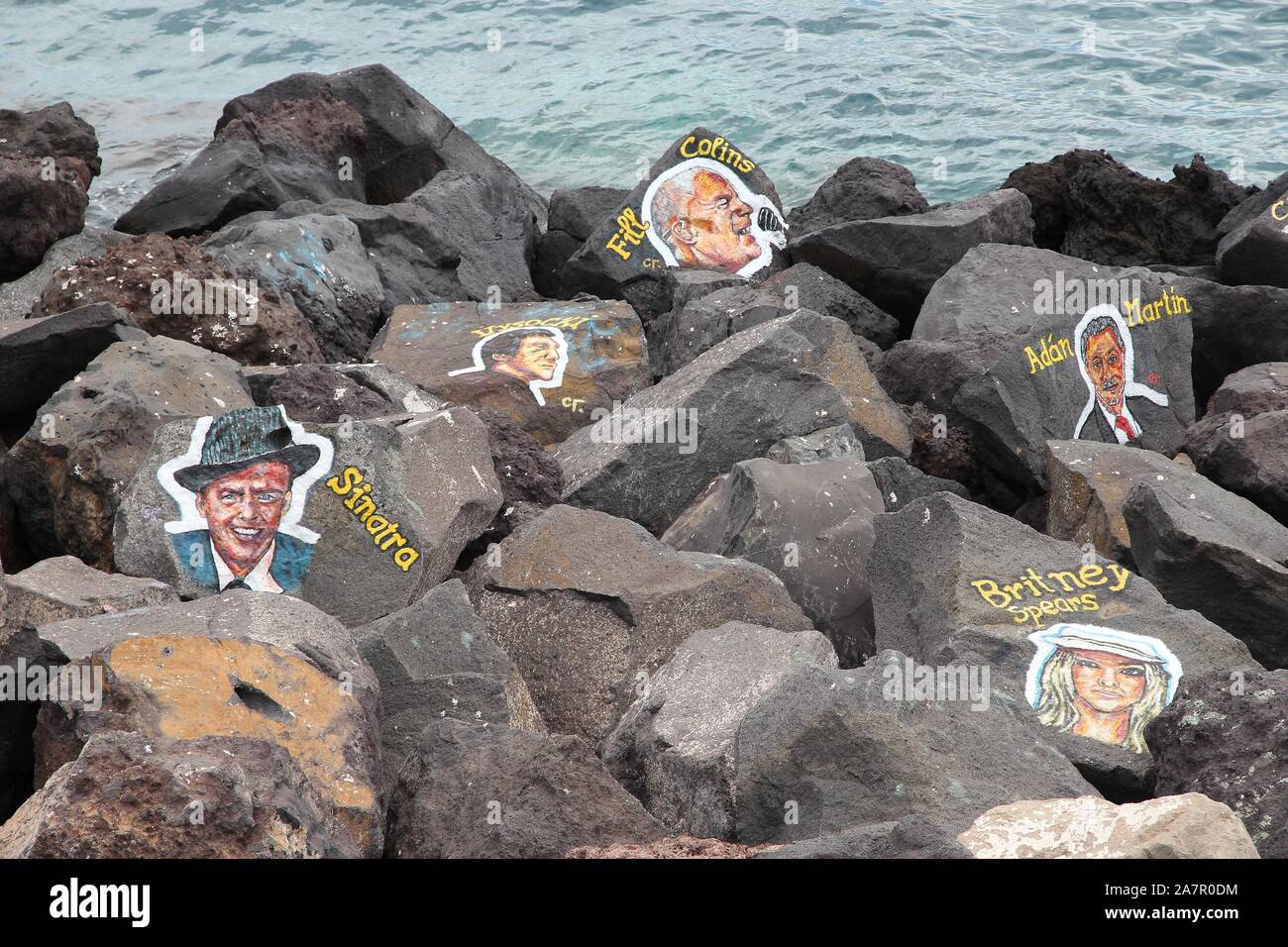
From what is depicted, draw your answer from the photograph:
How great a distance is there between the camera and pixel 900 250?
873 centimetres

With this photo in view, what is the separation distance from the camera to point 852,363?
22.3 ft

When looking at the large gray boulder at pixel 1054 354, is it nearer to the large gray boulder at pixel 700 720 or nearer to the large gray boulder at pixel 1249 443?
the large gray boulder at pixel 1249 443

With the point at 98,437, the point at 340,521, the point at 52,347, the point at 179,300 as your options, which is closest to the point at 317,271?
the point at 179,300

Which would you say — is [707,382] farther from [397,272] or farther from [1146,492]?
[397,272]

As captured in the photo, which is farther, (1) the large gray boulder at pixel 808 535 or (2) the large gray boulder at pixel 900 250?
(2) the large gray boulder at pixel 900 250

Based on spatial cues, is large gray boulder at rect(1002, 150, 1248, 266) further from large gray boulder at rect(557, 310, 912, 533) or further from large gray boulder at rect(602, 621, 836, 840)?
large gray boulder at rect(602, 621, 836, 840)

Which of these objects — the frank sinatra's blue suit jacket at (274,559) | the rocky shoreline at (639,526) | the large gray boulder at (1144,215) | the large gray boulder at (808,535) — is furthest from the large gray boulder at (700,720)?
the large gray boulder at (1144,215)

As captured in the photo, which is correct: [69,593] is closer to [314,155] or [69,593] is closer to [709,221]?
[709,221]

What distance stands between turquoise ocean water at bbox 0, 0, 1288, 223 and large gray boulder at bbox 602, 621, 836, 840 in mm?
11662

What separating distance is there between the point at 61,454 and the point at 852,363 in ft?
11.5

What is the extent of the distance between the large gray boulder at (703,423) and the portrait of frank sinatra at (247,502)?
4.25ft

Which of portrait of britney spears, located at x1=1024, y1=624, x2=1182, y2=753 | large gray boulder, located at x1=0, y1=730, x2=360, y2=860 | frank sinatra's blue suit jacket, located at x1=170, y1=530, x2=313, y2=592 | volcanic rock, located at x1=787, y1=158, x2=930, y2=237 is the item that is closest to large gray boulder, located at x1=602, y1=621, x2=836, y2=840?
portrait of britney spears, located at x1=1024, y1=624, x2=1182, y2=753

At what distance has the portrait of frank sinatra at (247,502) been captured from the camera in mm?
4836

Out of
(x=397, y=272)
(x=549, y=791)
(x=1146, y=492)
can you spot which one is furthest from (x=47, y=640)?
(x=397, y=272)
